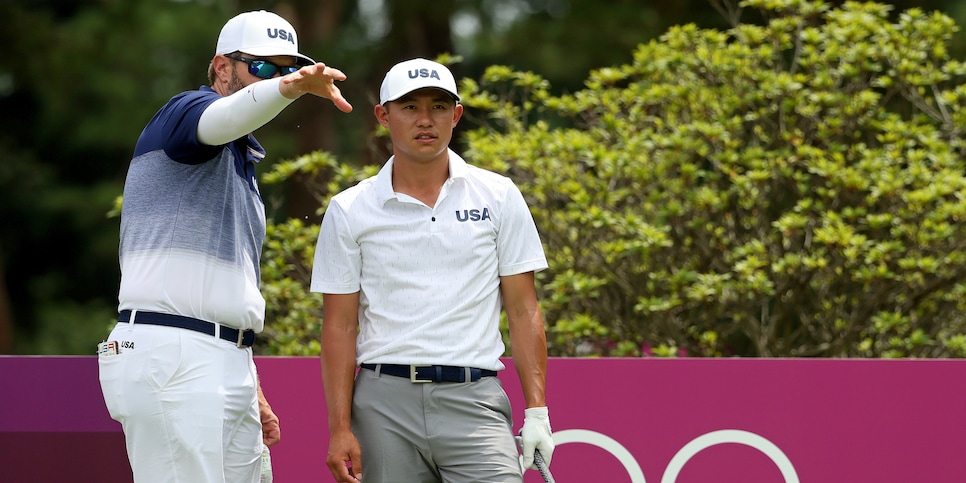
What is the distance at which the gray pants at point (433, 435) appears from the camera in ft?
11.8

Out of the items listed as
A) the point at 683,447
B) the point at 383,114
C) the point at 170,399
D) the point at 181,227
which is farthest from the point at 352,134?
the point at 170,399

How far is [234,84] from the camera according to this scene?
3.56 m

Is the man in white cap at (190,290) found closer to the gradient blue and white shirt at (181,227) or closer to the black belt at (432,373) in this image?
the gradient blue and white shirt at (181,227)

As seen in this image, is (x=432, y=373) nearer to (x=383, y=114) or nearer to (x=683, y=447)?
(x=383, y=114)

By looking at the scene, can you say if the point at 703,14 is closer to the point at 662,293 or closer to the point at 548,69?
the point at 548,69

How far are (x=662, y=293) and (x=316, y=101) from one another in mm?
8731

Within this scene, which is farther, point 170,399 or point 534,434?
point 534,434

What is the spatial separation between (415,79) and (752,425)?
1833 mm

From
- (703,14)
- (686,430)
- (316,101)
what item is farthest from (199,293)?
(316,101)

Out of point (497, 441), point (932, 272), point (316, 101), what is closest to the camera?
point (497, 441)

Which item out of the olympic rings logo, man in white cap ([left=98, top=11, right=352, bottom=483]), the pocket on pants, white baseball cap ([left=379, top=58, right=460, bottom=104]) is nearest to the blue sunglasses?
man in white cap ([left=98, top=11, right=352, bottom=483])

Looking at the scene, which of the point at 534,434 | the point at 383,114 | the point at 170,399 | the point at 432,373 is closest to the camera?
the point at 170,399

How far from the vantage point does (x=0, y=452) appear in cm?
439

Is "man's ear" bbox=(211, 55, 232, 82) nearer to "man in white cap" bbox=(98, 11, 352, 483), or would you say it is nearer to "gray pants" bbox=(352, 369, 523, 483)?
"man in white cap" bbox=(98, 11, 352, 483)
